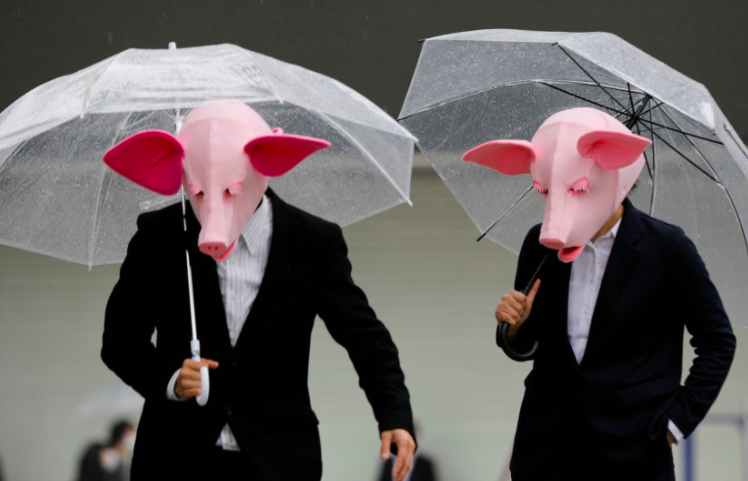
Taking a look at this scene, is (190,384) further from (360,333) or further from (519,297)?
(519,297)

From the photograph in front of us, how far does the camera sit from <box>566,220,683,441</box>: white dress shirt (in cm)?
412

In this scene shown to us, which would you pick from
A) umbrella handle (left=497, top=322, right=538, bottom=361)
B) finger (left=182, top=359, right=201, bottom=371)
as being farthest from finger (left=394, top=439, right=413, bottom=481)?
finger (left=182, top=359, right=201, bottom=371)

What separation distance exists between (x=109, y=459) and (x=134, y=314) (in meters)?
6.28

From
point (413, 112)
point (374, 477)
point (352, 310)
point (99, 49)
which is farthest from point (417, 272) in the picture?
point (352, 310)

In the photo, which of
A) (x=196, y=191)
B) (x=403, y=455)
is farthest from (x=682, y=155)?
(x=196, y=191)

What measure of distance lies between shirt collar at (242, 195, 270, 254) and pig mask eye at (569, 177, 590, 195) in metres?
0.89

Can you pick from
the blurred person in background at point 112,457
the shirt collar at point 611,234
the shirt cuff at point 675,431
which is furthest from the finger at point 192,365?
the blurred person in background at point 112,457

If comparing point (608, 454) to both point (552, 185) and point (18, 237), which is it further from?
point (18, 237)

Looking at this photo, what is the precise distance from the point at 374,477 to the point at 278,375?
6329 millimetres

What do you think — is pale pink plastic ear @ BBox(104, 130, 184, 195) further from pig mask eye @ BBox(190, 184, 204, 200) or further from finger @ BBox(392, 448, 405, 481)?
finger @ BBox(392, 448, 405, 481)

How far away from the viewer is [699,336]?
4.12 m

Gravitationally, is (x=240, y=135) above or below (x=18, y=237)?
above

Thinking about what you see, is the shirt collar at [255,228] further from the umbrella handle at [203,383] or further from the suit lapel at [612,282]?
the suit lapel at [612,282]

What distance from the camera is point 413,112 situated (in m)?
4.88
